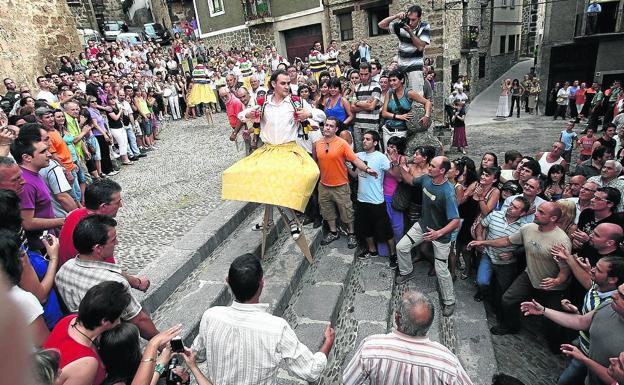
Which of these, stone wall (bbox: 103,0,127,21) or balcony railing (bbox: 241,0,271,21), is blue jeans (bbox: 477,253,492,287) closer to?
balcony railing (bbox: 241,0,271,21)

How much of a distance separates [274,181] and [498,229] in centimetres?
283

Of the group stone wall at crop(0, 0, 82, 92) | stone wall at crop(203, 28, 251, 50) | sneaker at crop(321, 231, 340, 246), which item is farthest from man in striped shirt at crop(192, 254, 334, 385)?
stone wall at crop(203, 28, 251, 50)

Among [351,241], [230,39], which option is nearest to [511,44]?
[230,39]

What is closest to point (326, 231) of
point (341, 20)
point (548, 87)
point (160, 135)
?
point (160, 135)

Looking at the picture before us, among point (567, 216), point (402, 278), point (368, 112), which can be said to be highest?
Result: point (368, 112)

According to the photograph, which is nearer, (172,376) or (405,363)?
(172,376)

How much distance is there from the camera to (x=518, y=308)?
471 cm

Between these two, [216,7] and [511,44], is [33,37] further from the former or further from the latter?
[511,44]

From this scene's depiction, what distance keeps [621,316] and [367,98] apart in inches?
169

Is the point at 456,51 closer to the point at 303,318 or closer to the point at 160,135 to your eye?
the point at 160,135

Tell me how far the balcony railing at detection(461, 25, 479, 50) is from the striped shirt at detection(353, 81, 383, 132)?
18330 millimetres

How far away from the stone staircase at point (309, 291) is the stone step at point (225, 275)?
11 millimetres

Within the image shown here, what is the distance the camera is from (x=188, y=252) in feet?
15.1

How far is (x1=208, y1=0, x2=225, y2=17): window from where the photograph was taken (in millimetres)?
24442
